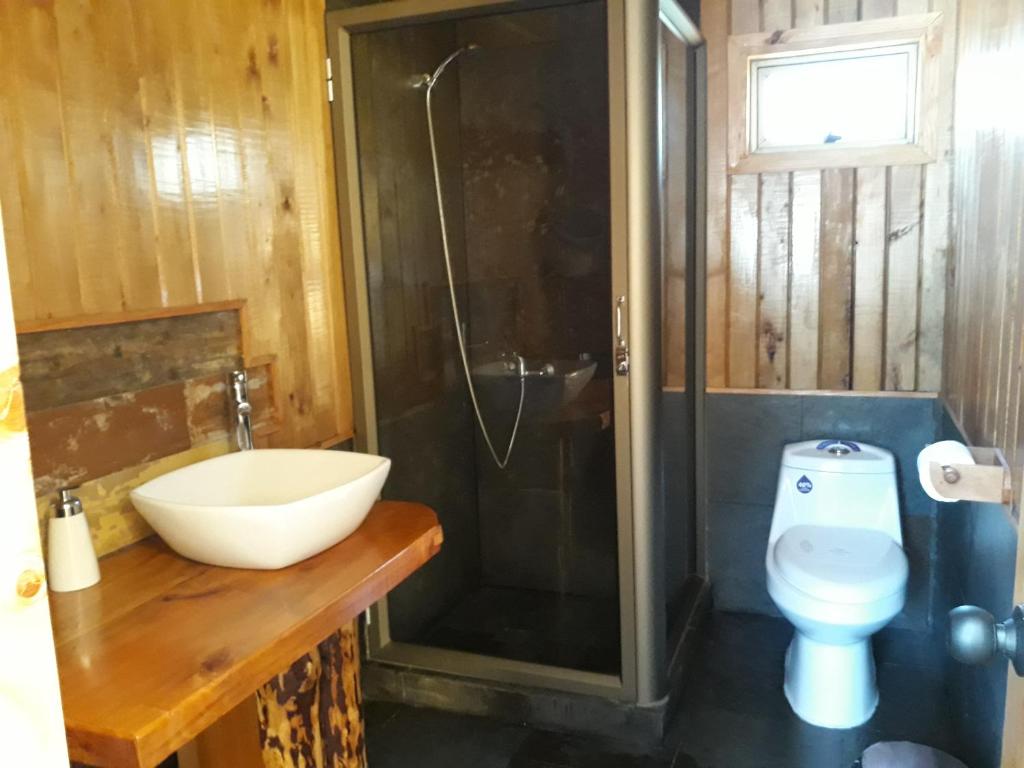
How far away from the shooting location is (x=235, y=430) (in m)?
1.97

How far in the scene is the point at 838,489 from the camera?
2.64 metres

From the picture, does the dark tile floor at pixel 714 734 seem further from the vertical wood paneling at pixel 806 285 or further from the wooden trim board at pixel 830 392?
the vertical wood paneling at pixel 806 285

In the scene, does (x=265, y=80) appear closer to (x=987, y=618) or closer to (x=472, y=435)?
(x=472, y=435)

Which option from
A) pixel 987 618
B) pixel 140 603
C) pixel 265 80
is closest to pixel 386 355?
pixel 265 80

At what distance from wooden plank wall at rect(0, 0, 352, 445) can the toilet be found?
136 centimetres

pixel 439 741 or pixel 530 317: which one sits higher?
pixel 530 317

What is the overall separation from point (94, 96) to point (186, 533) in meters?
0.83

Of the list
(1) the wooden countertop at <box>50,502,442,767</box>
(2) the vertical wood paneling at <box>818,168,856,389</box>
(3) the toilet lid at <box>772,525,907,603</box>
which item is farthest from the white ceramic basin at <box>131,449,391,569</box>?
(2) the vertical wood paneling at <box>818,168,856,389</box>

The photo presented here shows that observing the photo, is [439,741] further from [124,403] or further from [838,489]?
[838,489]

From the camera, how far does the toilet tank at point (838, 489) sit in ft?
8.54

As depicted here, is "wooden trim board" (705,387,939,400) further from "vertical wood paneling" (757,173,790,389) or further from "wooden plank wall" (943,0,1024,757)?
"wooden plank wall" (943,0,1024,757)

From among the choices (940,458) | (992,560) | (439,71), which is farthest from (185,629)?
(439,71)

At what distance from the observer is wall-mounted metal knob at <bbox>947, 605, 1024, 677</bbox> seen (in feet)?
2.54

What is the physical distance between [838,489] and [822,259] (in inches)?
29.4
